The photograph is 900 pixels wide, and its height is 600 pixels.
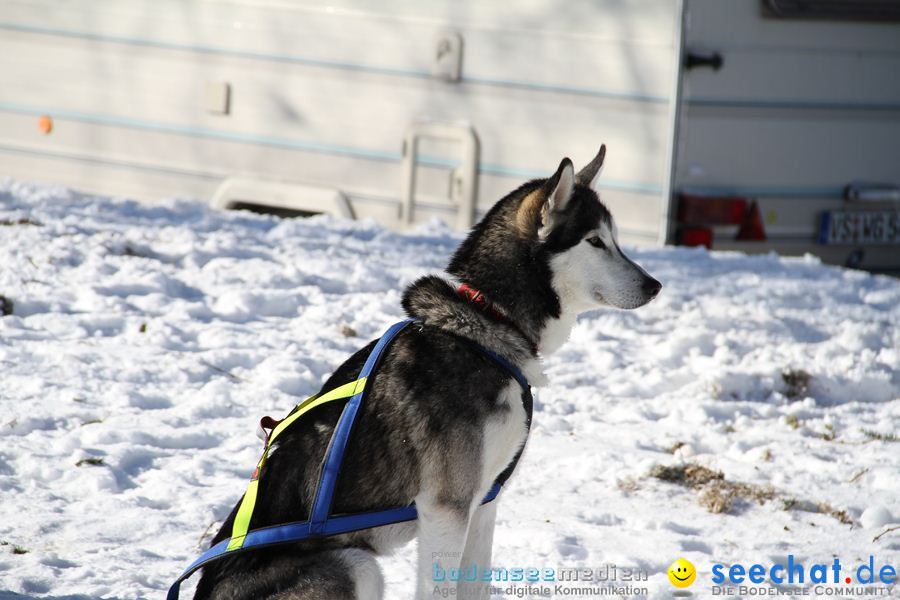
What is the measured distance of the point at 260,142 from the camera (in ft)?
23.5

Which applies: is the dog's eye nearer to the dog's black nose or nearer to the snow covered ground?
the dog's black nose

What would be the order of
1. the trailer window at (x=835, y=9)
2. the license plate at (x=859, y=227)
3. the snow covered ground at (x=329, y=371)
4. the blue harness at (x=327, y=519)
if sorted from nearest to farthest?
the blue harness at (x=327, y=519) → the snow covered ground at (x=329, y=371) → the trailer window at (x=835, y=9) → the license plate at (x=859, y=227)

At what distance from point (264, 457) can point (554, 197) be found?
1194 millimetres

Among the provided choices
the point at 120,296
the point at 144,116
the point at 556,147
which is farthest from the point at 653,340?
the point at 144,116

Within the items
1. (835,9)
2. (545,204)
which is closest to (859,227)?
(835,9)

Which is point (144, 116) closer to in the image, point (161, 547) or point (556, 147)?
point (556, 147)

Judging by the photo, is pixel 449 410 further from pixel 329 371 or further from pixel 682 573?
pixel 329 371

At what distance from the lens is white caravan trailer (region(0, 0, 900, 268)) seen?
6.25 meters

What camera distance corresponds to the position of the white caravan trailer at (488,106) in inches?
246

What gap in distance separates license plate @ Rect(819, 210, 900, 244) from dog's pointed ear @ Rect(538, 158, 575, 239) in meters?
3.91

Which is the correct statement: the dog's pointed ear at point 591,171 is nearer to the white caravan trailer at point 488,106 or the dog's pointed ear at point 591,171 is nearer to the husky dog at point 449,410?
the husky dog at point 449,410

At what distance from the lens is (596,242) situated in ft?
10.8

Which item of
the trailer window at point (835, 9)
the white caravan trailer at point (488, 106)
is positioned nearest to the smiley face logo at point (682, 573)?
the white caravan trailer at point (488, 106)

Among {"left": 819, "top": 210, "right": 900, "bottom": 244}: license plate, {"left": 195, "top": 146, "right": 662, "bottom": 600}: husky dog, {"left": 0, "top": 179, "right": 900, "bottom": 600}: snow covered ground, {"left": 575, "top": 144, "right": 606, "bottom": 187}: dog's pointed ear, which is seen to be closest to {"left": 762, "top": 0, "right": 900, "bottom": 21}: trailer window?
{"left": 819, "top": 210, "right": 900, "bottom": 244}: license plate
